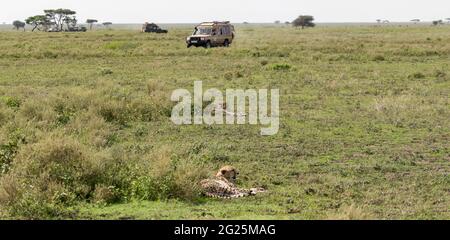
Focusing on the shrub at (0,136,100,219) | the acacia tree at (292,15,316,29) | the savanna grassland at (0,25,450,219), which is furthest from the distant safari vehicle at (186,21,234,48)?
the acacia tree at (292,15,316,29)

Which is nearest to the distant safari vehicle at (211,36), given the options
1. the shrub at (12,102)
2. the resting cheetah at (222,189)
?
the shrub at (12,102)

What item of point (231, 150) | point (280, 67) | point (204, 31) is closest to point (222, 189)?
point (231, 150)

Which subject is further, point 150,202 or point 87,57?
point 87,57

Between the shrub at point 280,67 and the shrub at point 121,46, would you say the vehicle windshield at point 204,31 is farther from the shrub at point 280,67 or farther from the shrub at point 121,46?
the shrub at point 280,67

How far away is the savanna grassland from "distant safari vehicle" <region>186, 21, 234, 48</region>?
16730 mm

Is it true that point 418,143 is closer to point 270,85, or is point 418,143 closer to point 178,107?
point 178,107

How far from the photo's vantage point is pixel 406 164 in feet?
33.5

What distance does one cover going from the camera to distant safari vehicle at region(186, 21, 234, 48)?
132ft

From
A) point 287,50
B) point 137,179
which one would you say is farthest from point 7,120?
point 287,50

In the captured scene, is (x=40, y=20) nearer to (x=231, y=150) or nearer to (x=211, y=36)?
(x=211, y=36)

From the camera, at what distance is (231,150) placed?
11430 mm

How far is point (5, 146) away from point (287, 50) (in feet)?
97.5

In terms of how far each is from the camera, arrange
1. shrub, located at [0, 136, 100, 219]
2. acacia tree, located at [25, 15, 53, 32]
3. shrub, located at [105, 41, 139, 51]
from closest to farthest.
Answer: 1. shrub, located at [0, 136, 100, 219]
2. shrub, located at [105, 41, 139, 51]
3. acacia tree, located at [25, 15, 53, 32]

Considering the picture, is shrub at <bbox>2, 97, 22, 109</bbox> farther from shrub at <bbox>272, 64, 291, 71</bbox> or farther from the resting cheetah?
shrub at <bbox>272, 64, 291, 71</bbox>
